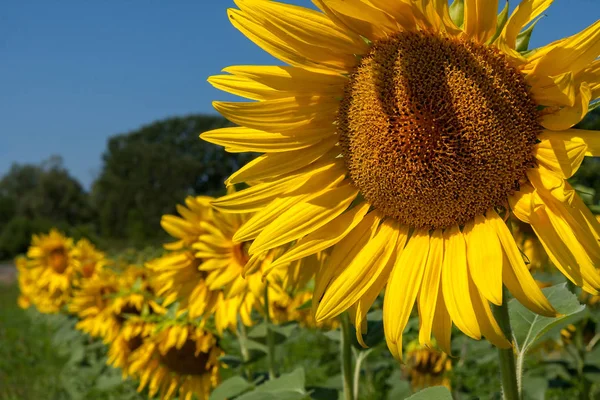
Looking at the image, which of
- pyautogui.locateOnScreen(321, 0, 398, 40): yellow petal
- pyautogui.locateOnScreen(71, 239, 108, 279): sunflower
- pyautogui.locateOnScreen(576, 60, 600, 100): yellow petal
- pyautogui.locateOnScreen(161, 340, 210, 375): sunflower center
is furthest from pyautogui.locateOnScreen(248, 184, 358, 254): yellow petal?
pyautogui.locateOnScreen(71, 239, 108, 279): sunflower

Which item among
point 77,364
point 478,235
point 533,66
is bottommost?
point 77,364

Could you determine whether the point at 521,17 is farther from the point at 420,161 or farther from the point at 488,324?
the point at 488,324

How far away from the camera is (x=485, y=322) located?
110 centimetres

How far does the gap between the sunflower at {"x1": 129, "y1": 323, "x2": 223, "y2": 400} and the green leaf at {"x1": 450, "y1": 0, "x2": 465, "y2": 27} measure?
2.04 m

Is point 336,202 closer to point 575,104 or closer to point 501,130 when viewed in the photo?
point 501,130

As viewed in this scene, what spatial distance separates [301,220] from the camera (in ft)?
4.56

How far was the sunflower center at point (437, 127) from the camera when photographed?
3.89 ft

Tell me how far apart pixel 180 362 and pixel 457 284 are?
2229mm

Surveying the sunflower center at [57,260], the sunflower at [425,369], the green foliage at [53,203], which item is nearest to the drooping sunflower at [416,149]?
the sunflower at [425,369]

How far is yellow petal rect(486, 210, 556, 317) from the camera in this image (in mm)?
1037

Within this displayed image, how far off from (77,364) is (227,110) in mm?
5088

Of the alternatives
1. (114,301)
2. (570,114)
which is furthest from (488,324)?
(114,301)

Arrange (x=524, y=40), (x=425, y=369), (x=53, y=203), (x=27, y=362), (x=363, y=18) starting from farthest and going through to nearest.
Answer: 1. (x=53, y=203)
2. (x=27, y=362)
3. (x=425, y=369)
4. (x=363, y=18)
5. (x=524, y=40)

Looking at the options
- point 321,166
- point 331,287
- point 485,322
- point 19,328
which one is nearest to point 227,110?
point 321,166
